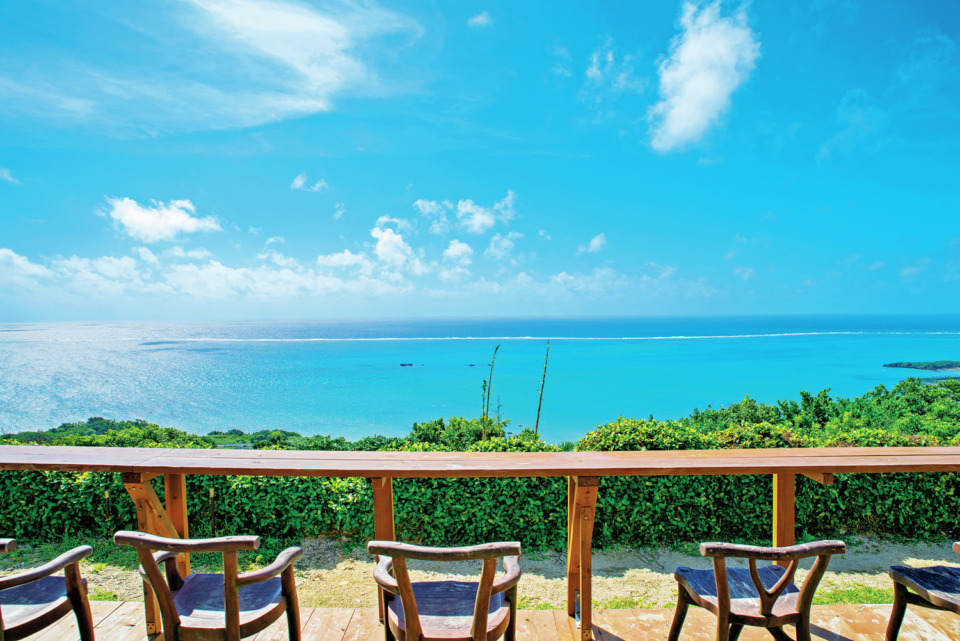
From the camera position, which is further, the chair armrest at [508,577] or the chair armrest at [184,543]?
the chair armrest at [508,577]

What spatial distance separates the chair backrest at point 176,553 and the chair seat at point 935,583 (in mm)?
2702

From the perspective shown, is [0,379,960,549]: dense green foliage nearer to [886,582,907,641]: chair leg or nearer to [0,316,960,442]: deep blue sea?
[886,582,907,641]: chair leg

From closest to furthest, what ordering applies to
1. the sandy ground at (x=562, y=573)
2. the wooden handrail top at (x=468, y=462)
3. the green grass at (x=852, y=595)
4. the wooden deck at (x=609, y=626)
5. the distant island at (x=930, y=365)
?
the wooden handrail top at (x=468, y=462) → the wooden deck at (x=609, y=626) → the green grass at (x=852, y=595) → the sandy ground at (x=562, y=573) → the distant island at (x=930, y=365)

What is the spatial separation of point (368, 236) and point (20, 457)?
70008 mm

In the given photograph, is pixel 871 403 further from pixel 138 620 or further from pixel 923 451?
pixel 138 620

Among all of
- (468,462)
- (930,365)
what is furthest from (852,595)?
(930,365)

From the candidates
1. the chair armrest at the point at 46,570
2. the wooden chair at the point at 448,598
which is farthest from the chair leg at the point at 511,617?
the chair armrest at the point at 46,570

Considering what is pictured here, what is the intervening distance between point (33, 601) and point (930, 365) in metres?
49.0

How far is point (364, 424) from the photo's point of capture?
70.4 feet

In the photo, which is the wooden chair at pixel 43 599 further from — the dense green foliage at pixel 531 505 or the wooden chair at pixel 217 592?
the dense green foliage at pixel 531 505

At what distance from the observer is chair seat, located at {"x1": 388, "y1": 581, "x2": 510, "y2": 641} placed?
5.71 ft

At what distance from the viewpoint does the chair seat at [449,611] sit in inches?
68.5

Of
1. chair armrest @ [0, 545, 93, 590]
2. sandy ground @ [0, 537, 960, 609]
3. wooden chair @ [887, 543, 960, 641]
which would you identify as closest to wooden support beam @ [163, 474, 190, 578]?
chair armrest @ [0, 545, 93, 590]

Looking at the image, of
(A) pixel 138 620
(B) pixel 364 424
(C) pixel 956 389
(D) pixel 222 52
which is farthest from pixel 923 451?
(B) pixel 364 424
